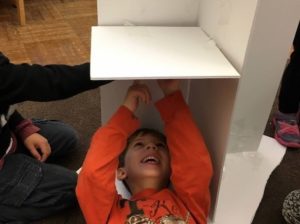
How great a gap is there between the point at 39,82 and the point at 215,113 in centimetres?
45

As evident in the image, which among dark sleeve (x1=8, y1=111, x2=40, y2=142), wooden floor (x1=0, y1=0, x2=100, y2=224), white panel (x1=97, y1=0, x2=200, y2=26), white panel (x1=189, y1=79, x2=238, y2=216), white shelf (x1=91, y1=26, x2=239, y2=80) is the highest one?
white panel (x1=97, y1=0, x2=200, y2=26)

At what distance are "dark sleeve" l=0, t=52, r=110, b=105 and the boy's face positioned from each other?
0.71 ft

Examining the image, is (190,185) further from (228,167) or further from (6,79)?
(6,79)

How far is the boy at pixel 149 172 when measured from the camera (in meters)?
0.92

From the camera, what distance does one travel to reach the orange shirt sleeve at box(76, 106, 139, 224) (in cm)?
91

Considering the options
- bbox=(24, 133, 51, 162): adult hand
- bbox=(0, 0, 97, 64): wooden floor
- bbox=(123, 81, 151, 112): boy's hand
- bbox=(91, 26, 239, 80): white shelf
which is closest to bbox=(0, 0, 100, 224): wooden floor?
bbox=(0, 0, 97, 64): wooden floor

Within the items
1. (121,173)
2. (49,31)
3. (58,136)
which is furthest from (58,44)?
(121,173)

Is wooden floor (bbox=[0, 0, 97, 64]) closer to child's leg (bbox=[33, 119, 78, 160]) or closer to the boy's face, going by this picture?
child's leg (bbox=[33, 119, 78, 160])

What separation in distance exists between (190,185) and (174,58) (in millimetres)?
318

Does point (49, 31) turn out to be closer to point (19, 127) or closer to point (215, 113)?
point (19, 127)

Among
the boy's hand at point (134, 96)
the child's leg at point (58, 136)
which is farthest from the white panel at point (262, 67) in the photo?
the child's leg at point (58, 136)

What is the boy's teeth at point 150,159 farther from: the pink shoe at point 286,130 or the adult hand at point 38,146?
the pink shoe at point 286,130

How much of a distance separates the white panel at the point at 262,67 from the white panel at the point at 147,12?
20 cm

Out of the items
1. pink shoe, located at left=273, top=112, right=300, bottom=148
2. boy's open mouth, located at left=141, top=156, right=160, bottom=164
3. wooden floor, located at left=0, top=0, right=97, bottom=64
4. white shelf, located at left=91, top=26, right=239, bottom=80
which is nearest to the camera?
white shelf, located at left=91, top=26, right=239, bottom=80
